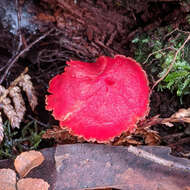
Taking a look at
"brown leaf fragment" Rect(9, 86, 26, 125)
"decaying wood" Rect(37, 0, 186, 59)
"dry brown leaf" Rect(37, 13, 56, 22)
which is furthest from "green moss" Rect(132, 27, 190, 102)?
"brown leaf fragment" Rect(9, 86, 26, 125)

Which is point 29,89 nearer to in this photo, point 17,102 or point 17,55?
point 17,102

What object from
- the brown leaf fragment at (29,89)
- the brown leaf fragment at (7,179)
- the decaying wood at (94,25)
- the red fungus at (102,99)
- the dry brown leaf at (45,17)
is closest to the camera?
the brown leaf fragment at (7,179)

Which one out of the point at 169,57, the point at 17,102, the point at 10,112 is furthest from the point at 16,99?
the point at 169,57

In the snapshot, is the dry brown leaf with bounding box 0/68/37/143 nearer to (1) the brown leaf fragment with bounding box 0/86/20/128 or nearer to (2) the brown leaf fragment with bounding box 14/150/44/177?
(1) the brown leaf fragment with bounding box 0/86/20/128

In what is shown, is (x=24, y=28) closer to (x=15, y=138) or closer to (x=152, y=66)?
(x=15, y=138)

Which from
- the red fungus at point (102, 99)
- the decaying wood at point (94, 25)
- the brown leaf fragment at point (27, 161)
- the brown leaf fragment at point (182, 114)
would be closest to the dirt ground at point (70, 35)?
the decaying wood at point (94, 25)

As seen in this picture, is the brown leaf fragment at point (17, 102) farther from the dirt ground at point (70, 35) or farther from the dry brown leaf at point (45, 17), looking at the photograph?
the dry brown leaf at point (45, 17)
